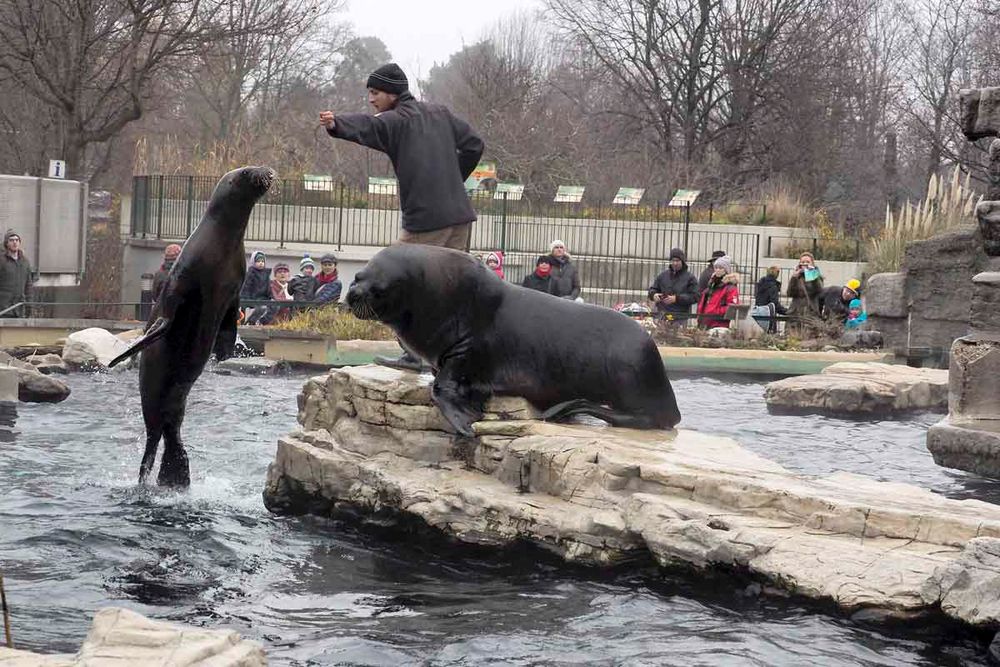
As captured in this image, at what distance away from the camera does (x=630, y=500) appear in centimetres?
675

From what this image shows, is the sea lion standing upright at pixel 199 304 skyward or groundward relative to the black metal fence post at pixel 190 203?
groundward

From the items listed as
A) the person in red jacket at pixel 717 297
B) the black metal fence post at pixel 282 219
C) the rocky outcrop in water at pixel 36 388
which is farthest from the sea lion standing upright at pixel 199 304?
the black metal fence post at pixel 282 219

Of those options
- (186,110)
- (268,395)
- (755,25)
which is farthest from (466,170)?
(186,110)

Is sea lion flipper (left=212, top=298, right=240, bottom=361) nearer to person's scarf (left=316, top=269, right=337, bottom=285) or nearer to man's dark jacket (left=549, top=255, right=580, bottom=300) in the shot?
man's dark jacket (left=549, top=255, right=580, bottom=300)

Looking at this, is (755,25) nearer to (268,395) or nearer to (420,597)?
(268,395)

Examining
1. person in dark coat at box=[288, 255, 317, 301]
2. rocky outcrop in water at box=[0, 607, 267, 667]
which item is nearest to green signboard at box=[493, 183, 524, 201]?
person in dark coat at box=[288, 255, 317, 301]

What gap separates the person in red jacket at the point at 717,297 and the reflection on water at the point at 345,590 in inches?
337

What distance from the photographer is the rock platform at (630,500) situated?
5766 millimetres

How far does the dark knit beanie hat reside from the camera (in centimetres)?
861

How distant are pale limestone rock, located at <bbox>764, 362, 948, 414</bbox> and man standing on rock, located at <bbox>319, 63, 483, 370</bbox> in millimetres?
5629

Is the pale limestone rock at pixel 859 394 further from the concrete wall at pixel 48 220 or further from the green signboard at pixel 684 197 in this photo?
the concrete wall at pixel 48 220

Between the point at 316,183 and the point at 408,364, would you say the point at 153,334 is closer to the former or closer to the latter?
the point at 408,364

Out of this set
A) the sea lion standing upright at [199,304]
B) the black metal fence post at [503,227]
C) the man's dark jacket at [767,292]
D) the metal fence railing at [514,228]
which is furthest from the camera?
the metal fence railing at [514,228]

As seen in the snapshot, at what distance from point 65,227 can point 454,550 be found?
50.0ft
